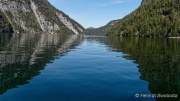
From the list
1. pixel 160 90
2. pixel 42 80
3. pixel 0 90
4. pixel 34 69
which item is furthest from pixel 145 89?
pixel 34 69

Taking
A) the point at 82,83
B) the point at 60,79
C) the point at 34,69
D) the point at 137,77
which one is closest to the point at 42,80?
the point at 60,79

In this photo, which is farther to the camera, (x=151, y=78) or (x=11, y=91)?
(x=151, y=78)

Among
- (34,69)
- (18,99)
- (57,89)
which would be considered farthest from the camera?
(34,69)

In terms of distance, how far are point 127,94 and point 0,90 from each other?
35.2 ft

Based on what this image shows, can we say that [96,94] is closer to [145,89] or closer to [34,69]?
[145,89]

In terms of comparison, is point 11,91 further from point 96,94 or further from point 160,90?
point 160,90

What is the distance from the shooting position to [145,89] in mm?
28266

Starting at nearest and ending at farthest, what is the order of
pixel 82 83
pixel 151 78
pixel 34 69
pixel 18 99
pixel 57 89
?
pixel 18 99 < pixel 57 89 < pixel 82 83 < pixel 151 78 < pixel 34 69

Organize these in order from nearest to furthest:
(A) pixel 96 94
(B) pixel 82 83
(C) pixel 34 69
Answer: (A) pixel 96 94
(B) pixel 82 83
(C) pixel 34 69

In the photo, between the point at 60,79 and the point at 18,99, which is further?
the point at 60,79

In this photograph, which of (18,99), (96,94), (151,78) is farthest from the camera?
(151,78)

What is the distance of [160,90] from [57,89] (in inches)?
358

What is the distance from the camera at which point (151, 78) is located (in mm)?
33781

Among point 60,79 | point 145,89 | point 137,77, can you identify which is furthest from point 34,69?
point 145,89
